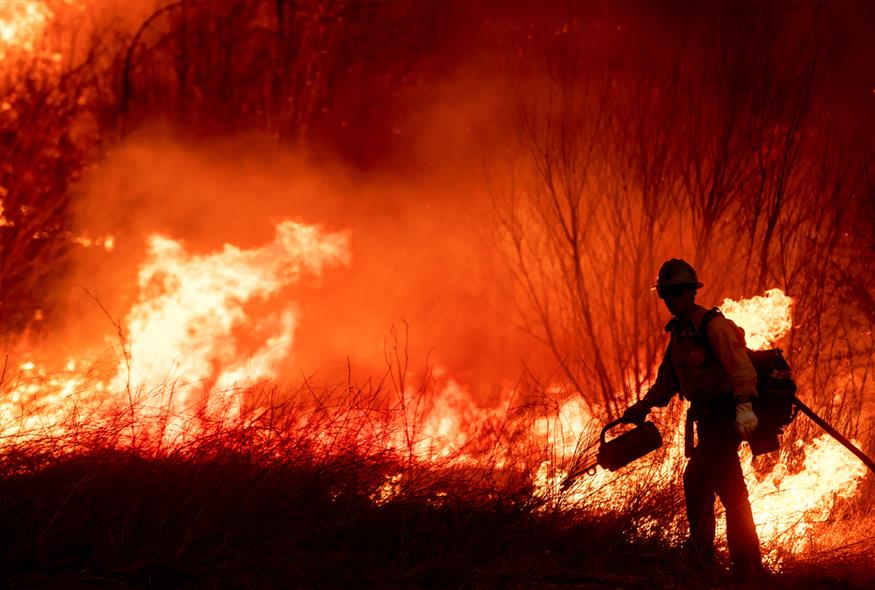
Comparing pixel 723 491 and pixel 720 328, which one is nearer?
pixel 720 328

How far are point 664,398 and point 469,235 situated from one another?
9.94m

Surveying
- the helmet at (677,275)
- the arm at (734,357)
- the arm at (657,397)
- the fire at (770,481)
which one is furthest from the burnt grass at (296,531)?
the helmet at (677,275)

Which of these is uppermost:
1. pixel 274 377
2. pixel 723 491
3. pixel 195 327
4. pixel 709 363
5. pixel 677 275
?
pixel 195 327

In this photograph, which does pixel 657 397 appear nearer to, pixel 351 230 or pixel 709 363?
pixel 709 363

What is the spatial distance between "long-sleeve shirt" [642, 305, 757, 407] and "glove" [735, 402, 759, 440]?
2.8 inches

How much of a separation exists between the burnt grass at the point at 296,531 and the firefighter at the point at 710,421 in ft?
0.78

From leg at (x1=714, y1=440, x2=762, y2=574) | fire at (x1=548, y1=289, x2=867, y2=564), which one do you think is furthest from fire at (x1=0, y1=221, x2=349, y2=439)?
leg at (x1=714, y1=440, x2=762, y2=574)

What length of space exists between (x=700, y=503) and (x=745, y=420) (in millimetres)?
681

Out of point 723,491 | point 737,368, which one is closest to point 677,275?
point 737,368

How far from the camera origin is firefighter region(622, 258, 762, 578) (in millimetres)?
5645

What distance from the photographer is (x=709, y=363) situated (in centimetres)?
571

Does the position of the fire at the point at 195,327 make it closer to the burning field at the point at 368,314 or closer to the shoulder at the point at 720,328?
the burning field at the point at 368,314

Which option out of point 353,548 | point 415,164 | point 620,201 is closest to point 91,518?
point 353,548

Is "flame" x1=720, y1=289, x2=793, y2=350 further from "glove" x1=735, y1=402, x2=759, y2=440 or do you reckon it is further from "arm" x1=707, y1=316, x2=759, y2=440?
"glove" x1=735, y1=402, x2=759, y2=440
